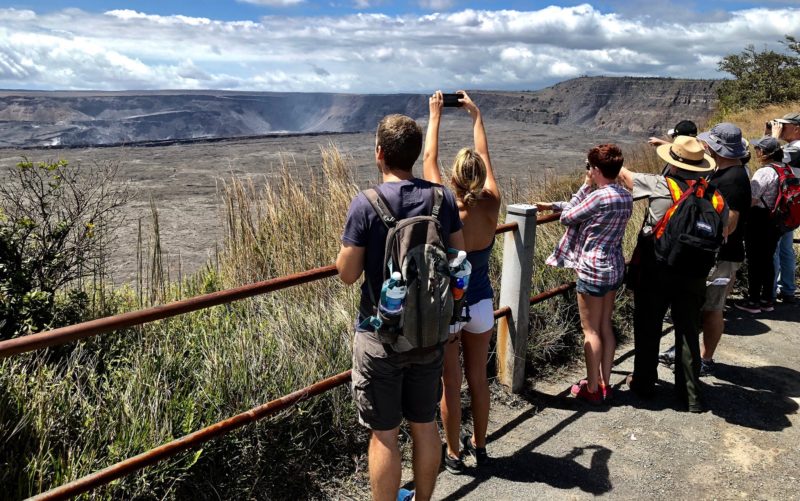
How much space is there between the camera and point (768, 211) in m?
5.20

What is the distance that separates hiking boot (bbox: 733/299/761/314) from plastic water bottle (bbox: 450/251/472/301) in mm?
4365

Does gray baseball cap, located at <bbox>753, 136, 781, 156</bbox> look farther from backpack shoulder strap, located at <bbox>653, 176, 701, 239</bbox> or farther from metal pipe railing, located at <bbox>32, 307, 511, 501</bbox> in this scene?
metal pipe railing, located at <bbox>32, 307, 511, 501</bbox>

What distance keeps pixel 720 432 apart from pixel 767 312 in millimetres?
2556

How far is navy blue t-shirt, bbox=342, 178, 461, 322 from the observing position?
217cm

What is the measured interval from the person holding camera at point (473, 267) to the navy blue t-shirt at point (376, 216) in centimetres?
38

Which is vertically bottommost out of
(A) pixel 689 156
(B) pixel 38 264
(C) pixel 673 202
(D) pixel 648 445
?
(D) pixel 648 445

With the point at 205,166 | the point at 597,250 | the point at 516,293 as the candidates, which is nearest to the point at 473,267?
the point at 516,293

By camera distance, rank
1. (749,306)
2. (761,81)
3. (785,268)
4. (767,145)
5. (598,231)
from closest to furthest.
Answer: (598,231), (767,145), (749,306), (785,268), (761,81)

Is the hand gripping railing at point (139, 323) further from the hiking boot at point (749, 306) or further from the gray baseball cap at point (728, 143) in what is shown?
the hiking boot at point (749, 306)

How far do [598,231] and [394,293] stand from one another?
186cm

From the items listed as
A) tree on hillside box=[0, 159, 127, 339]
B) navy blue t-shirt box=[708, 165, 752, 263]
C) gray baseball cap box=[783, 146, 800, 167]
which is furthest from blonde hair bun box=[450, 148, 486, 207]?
gray baseball cap box=[783, 146, 800, 167]

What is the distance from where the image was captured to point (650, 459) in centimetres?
327

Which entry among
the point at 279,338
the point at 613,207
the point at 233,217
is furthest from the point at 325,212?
the point at 613,207

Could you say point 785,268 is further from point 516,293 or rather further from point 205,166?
point 205,166
